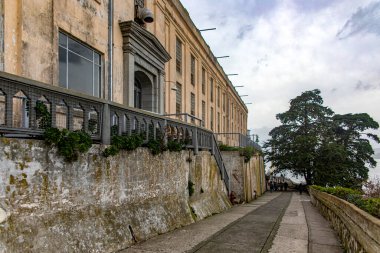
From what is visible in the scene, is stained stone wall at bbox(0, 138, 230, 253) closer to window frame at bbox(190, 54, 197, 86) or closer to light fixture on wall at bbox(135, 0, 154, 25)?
light fixture on wall at bbox(135, 0, 154, 25)

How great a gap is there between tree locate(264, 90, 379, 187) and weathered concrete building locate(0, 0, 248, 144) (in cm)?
2038

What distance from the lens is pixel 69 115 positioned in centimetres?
544

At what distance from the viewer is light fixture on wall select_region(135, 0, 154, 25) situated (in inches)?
519

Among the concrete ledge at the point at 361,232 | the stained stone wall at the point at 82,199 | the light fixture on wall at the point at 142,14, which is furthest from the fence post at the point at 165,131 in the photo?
the light fixture on wall at the point at 142,14

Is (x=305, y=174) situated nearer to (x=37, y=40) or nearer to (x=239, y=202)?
(x=239, y=202)

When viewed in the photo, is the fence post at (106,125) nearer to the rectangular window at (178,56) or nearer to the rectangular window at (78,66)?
the rectangular window at (78,66)

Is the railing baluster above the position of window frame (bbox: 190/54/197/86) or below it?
below

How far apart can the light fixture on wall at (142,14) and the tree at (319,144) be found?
27.9m

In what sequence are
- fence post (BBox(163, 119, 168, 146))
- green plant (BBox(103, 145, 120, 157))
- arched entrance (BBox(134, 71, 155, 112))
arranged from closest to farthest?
1. green plant (BBox(103, 145, 120, 157))
2. fence post (BBox(163, 119, 168, 146))
3. arched entrance (BBox(134, 71, 155, 112))

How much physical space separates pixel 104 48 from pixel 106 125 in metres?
5.77

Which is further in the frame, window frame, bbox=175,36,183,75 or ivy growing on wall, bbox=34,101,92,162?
window frame, bbox=175,36,183,75

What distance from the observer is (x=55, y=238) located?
15.9ft

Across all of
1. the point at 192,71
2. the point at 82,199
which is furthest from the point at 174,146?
the point at 192,71

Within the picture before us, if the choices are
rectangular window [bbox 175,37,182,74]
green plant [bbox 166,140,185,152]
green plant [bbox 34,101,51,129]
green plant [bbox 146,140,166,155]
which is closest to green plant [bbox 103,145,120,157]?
green plant [bbox 34,101,51,129]
